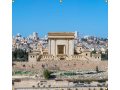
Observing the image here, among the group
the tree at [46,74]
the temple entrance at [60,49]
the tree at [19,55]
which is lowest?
the tree at [46,74]

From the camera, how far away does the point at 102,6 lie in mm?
3266

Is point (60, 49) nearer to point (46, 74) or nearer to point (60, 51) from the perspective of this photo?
point (60, 51)

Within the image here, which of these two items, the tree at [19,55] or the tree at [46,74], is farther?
the tree at [46,74]

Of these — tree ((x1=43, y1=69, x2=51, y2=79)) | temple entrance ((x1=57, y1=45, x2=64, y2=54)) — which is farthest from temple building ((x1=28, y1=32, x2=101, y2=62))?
tree ((x1=43, y1=69, x2=51, y2=79))

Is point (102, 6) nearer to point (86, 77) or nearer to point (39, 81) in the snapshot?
point (86, 77)

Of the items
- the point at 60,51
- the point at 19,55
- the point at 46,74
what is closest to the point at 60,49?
the point at 60,51

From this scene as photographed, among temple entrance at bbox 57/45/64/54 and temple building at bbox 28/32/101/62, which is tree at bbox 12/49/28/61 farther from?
temple entrance at bbox 57/45/64/54

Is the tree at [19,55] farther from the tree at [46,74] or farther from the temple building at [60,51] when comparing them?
the tree at [46,74]

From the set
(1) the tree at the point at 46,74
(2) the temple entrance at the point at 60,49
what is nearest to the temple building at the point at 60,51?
(2) the temple entrance at the point at 60,49

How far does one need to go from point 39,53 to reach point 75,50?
0.34 m

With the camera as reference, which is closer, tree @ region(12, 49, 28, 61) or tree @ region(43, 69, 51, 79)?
tree @ region(12, 49, 28, 61)

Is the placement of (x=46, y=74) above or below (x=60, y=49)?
below
